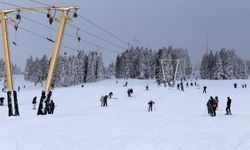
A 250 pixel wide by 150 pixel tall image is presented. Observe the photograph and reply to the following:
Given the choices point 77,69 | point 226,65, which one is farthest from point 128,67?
point 226,65

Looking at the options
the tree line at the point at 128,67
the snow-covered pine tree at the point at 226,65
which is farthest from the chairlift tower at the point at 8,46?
the snow-covered pine tree at the point at 226,65

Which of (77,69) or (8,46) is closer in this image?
(8,46)

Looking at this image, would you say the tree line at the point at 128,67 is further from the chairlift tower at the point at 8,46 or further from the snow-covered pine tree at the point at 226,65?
the chairlift tower at the point at 8,46

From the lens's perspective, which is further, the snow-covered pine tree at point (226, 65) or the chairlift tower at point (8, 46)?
the snow-covered pine tree at point (226, 65)

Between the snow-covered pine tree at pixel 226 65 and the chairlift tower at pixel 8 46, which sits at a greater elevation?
the snow-covered pine tree at pixel 226 65

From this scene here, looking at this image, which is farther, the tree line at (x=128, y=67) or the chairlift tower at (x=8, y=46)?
the tree line at (x=128, y=67)

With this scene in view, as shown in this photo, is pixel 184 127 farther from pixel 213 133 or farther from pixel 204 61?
pixel 204 61

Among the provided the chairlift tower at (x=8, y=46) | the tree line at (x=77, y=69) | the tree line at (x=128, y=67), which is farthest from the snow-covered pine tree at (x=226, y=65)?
the chairlift tower at (x=8, y=46)

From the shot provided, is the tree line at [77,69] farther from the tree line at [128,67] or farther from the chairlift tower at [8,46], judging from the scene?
the chairlift tower at [8,46]

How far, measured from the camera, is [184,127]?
22500mm

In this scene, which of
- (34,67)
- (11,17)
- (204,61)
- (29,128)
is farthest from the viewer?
(34,67)

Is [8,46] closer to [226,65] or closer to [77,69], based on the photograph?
[226,65]

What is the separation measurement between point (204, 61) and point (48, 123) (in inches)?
5586

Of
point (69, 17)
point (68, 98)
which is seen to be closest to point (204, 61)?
point (68, 98)
